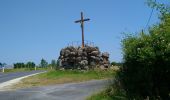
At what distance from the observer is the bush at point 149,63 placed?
1452 cm

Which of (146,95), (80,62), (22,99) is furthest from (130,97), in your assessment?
(80,62)

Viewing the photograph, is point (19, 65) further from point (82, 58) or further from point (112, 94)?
point (112, 94)

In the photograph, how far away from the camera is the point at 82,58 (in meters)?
44.9

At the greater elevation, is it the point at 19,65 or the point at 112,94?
the point at 19,65

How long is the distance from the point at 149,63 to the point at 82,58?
29900mm

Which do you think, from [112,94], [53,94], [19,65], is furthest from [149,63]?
[19,65]

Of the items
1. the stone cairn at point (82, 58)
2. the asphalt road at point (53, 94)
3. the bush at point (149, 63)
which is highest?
the stone cairn at point (82, 58)

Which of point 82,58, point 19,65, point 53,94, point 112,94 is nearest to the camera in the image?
point 112,94

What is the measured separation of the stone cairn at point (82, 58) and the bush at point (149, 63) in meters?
27.0

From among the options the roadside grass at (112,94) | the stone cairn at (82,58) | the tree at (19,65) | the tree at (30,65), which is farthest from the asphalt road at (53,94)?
the tree at (19,65)

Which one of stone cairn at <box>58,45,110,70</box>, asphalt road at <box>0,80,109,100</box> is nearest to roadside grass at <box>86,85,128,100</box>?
asphalt road at <box>0,80,109,100</box>

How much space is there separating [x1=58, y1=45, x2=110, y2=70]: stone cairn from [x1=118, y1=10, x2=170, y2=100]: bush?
88.5ft

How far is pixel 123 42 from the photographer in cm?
1744

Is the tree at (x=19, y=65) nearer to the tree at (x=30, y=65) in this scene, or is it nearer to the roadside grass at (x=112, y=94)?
the tree at (x=30, y=65)
